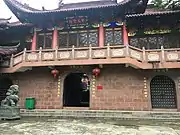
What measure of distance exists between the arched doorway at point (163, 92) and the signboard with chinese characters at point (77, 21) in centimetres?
590

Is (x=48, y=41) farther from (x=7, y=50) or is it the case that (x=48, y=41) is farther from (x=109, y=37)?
(x=109, y=37)

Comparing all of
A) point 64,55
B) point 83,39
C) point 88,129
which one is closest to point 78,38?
point 83,39

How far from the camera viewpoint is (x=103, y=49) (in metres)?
10.8

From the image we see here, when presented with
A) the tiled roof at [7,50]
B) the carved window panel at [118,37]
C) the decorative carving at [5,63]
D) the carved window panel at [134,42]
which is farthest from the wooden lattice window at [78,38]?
the decorative carving at [5,63]

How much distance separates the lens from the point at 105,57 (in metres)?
10.7

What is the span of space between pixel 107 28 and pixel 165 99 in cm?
579

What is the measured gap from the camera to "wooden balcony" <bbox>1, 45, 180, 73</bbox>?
10438mm

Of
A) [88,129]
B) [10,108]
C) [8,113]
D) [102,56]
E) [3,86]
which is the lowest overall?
[88,129]

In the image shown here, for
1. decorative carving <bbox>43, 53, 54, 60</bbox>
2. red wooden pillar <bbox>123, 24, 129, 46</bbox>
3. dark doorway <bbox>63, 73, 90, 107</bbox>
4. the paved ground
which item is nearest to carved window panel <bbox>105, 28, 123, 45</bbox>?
red wooden pillar <bbox>123, 24, 129, 46</bbox>

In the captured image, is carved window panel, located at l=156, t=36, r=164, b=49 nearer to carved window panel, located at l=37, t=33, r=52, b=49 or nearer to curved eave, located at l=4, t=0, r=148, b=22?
curved eave, located at l=4, t=0, r=148, b=22

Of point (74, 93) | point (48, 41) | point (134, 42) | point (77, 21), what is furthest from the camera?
point (74, 93)

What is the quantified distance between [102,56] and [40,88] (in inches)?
190

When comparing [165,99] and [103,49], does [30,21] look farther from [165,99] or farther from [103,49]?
[165,99]

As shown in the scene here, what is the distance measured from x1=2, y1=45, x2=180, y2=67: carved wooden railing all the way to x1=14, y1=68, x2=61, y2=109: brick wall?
1.41m
